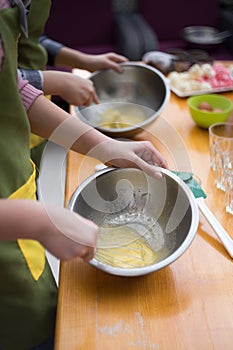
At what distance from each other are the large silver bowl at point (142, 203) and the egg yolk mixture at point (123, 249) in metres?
0.02

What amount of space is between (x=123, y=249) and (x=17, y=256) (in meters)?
0.18

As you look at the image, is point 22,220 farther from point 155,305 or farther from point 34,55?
point 34,55

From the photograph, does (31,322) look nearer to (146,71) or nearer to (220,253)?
(220,253)

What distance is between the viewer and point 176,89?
1.36 metres

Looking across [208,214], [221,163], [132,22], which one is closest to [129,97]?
[221,163]

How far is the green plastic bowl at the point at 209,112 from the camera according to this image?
1126 mm

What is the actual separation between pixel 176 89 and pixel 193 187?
22.6 inches

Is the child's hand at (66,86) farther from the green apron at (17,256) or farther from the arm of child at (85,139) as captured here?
Result: the green apron at (17,256)

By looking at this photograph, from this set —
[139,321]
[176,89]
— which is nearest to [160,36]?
[176,89]

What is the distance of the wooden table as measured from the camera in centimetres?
61

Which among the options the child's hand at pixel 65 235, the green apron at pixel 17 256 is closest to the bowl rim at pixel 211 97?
the green apron at pixel 17 256

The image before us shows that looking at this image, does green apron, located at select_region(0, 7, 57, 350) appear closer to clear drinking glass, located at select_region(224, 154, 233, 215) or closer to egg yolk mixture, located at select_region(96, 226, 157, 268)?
egg yolk mixture, located at select_region(96, 226, 157, 268)

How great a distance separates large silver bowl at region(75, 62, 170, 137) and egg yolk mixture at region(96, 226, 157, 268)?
0.35 metres

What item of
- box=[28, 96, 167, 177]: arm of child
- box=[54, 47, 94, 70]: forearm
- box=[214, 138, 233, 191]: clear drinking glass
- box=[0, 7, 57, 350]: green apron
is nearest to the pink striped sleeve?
box=[28, 96, 167, 177]: arm of child
